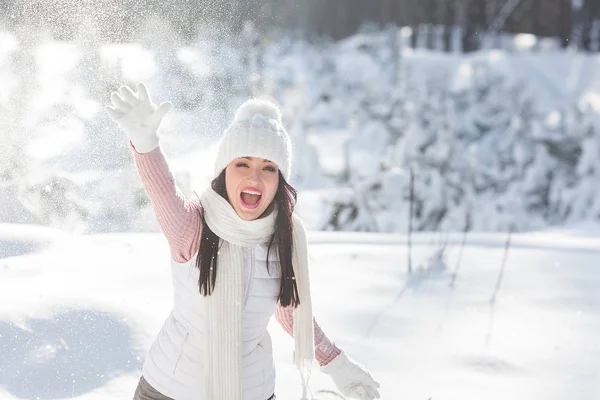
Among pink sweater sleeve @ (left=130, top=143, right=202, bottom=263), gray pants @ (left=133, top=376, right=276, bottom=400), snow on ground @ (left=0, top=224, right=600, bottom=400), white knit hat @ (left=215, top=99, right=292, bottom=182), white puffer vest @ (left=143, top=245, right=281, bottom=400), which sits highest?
white knit hat @ (left=215, top=99, right=292, bottom=182)

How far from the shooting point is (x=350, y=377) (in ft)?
5.51

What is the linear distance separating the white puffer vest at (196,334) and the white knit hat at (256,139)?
17 centimetres

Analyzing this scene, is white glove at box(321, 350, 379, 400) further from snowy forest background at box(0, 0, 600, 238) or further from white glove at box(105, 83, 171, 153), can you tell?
white glove at box(105, 83, 171, 153)

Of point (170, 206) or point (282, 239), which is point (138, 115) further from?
point (282, 239)

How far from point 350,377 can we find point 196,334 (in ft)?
1.23

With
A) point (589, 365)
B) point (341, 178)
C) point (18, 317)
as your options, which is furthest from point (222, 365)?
point (341, 178)

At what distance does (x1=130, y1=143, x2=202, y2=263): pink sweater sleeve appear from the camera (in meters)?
1.37

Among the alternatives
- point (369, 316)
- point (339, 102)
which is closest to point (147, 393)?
point (369, 316)

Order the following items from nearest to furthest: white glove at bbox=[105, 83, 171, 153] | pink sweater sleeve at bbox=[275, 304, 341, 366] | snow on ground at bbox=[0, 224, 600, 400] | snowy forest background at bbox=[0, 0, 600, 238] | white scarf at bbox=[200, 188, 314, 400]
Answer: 1. white glove at bbox=[105, 83, 171, 153]
2. white scarf at bbox=[200, 188, 314, 400]
3. pink sweater sleeve at bbox=[275, 304, 341, 366]
4. snow on ground at bbox=[0, 224, 600, 400]
5. snowy forest background at bbox=[0, 0, 600, 238]

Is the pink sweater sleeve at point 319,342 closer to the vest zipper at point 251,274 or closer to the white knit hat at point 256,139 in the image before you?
the vest zipper at point 251,274

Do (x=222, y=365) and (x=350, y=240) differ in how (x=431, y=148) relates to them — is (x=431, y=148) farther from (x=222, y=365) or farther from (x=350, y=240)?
(x=222, y=365)

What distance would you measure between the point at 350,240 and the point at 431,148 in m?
2.99

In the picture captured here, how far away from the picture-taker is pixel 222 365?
1446mm

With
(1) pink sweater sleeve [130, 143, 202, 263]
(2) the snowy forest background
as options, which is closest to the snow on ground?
(2) the snowy forest background
